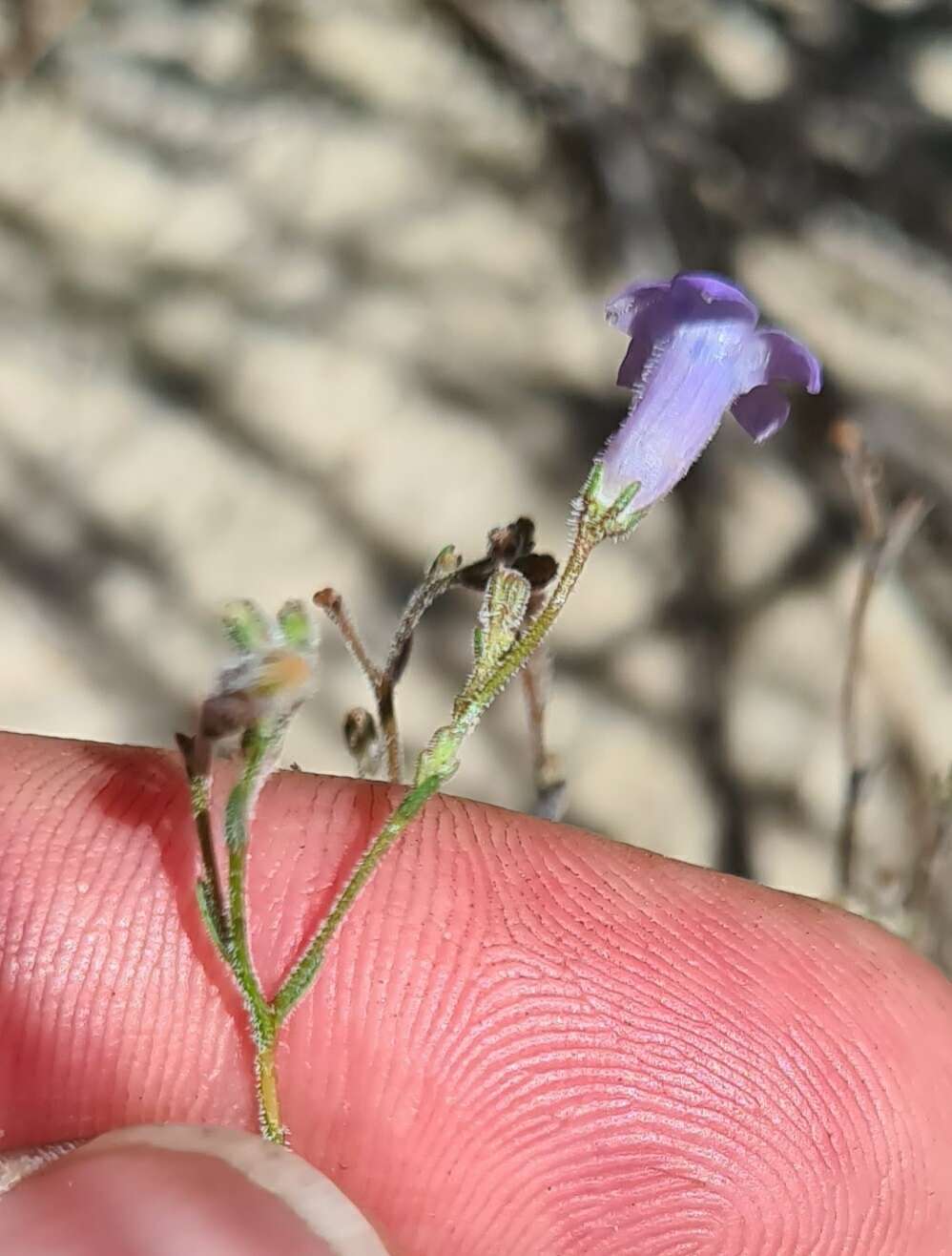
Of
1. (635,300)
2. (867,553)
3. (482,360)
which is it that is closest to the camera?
(635,300)

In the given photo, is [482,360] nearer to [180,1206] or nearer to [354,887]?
[354,887]

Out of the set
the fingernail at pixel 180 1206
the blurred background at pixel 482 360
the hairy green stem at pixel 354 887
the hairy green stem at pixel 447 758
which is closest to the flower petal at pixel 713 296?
the hairy green stem at pixel 447 758

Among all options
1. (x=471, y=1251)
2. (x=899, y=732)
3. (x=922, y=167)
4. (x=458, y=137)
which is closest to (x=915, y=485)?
(x=899, y=732)

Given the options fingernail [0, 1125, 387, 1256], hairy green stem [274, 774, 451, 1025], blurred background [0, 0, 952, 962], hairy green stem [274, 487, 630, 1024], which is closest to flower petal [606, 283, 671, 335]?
hairy green stem [274, 487, 630, 1024]

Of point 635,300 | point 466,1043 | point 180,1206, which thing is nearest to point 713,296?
point 635,300

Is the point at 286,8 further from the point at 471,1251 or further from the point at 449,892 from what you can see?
the point at 471,1251

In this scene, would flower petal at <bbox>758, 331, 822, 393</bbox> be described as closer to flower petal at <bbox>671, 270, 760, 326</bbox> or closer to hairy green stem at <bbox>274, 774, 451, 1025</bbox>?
flower petal at <bbox>671, 270, 760, 326</bbox>

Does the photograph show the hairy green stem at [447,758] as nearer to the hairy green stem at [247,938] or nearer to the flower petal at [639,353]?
the hairy green stem at [247,938]
